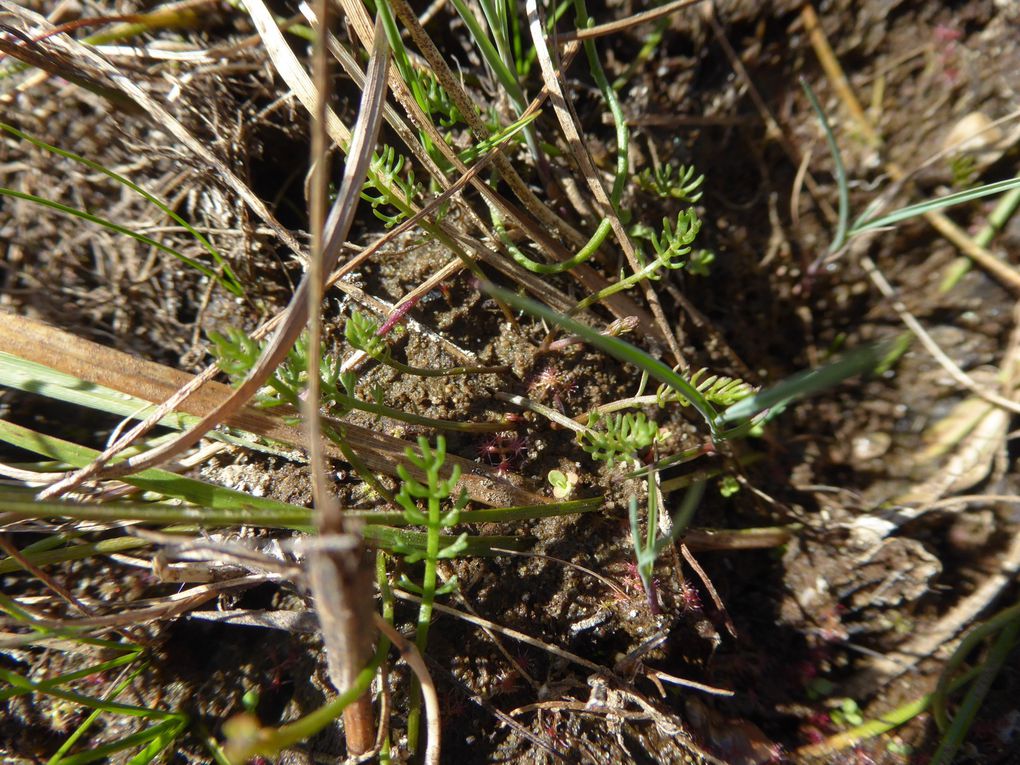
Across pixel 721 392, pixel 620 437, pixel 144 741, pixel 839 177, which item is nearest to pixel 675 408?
pixel 721 392

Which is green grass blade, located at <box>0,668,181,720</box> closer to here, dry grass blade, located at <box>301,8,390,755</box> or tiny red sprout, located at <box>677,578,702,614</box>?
dry grass blade, located at <box>301,8,390,755</box>

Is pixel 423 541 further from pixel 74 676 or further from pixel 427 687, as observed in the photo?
pixel 74 676

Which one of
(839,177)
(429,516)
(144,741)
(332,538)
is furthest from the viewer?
(839,177)

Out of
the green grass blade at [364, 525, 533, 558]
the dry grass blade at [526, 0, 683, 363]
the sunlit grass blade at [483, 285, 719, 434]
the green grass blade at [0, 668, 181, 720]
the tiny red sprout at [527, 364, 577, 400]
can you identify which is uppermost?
the dry grass blade at [526, 0, 683, 363]

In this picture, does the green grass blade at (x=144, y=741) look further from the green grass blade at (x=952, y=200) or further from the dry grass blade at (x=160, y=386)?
the green grass blade at (x=952, y=200)

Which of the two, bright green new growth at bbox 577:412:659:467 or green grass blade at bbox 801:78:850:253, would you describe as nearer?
bright green new growth at bbox 577:412:659:467

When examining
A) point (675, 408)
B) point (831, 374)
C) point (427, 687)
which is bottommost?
point (427, 687)

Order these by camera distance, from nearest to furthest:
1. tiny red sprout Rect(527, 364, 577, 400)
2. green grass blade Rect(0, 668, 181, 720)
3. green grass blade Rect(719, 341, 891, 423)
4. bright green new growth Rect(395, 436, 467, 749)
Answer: green grass blade Rect(719, 341, 891, 423), bright green new growth Rect(395, 436, 467, 749), green grass blade Rect(0, 668, 181, 720), tiny red sprout Rect(527, 364, 577, 400)

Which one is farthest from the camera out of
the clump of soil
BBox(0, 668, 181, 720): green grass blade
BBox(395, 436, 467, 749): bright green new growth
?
the clump of soil

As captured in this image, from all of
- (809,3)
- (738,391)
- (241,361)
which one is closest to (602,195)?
(738,391)

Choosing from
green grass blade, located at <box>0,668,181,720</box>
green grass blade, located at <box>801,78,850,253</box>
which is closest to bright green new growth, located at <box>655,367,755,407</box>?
green grass blade, located at <box>801,78,850,253</box>

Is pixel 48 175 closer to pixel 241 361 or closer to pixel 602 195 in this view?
pixel 241 361
